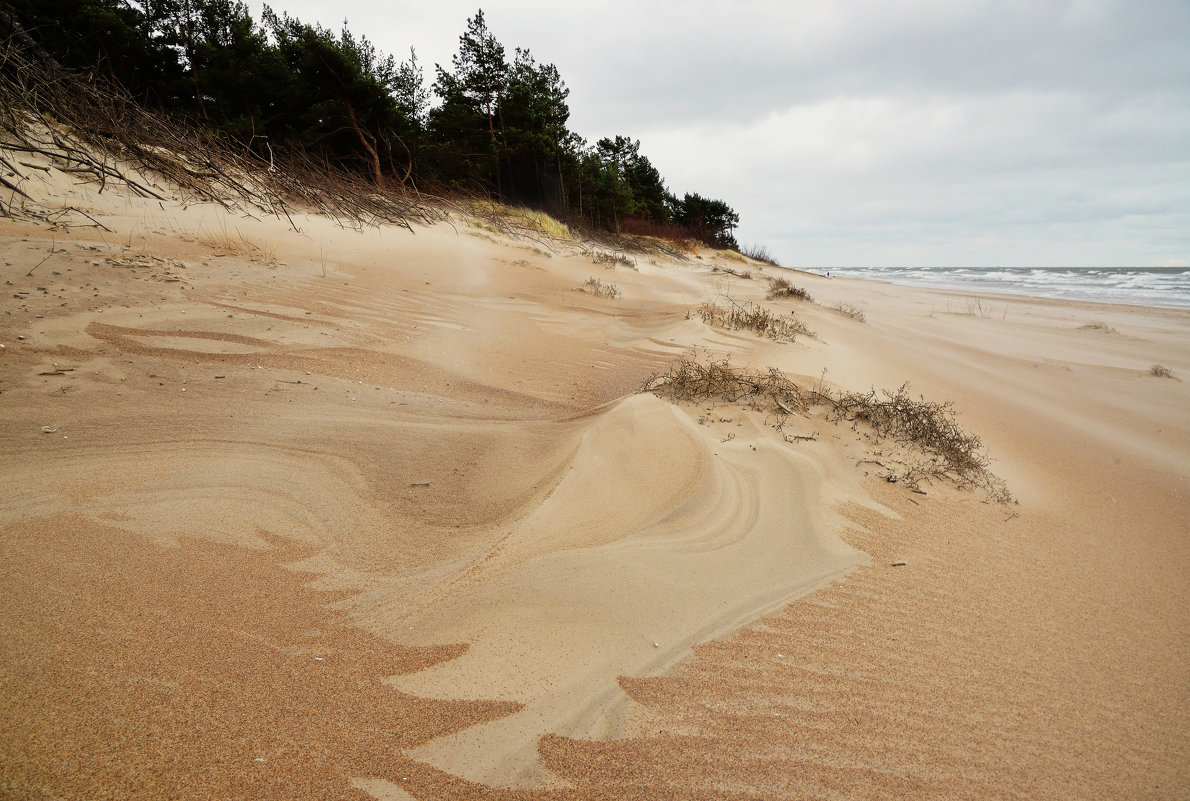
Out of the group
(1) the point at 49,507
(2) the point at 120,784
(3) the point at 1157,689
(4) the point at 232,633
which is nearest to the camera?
(2) the point at 120,784

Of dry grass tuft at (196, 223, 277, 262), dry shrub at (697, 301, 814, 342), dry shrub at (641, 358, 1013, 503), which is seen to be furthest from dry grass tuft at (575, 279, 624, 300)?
dry shrub at (641, 358, 1013, 503)

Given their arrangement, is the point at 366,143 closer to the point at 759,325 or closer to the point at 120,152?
the point at 120,152

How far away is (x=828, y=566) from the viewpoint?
76.8 inches

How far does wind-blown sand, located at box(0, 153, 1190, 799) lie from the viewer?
1149 mm

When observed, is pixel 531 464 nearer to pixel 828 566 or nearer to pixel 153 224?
pixel 828 566

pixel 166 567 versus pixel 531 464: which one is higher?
pixel 531 464

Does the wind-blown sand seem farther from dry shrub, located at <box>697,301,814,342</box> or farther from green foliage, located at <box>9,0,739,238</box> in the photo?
green foliage, located at <box>9,0,739,238</box>

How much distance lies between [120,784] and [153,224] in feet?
19.8

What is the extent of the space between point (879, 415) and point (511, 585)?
8.05ft

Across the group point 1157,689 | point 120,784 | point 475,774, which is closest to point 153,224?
point 120,784

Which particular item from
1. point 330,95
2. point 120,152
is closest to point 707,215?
point 330,95

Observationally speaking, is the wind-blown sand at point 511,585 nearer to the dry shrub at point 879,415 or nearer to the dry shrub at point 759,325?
the dry shrub at point 879,415

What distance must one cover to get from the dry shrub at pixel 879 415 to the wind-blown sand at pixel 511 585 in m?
0.16

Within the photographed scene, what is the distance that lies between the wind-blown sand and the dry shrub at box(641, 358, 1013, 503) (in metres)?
0.16
